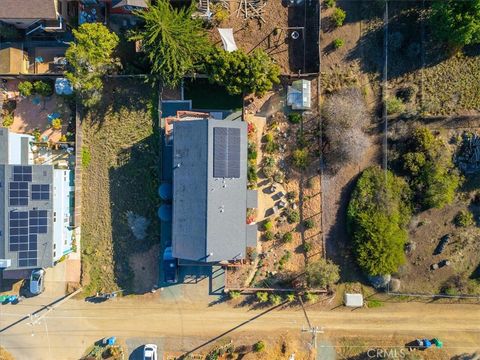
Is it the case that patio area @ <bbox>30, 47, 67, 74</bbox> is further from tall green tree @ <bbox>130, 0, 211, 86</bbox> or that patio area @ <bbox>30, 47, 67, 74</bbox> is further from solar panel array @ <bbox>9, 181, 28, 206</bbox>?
solar panel array @ <bbox>9, 181, 28, 206</bbox>

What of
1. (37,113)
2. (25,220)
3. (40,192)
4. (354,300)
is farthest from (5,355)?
(354,300)

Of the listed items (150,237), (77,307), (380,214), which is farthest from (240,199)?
(77,307)

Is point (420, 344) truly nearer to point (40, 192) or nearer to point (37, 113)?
point (40, 192)

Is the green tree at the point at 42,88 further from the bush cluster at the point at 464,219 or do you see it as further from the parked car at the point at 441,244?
the bush cluster at the point at 464,219

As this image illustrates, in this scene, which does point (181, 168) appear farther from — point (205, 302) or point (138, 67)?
point (205, 302)

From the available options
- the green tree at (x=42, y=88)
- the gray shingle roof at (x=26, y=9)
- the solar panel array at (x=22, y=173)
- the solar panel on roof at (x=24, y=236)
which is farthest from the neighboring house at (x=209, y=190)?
the gray shingle roof at (x=26, y=9)
